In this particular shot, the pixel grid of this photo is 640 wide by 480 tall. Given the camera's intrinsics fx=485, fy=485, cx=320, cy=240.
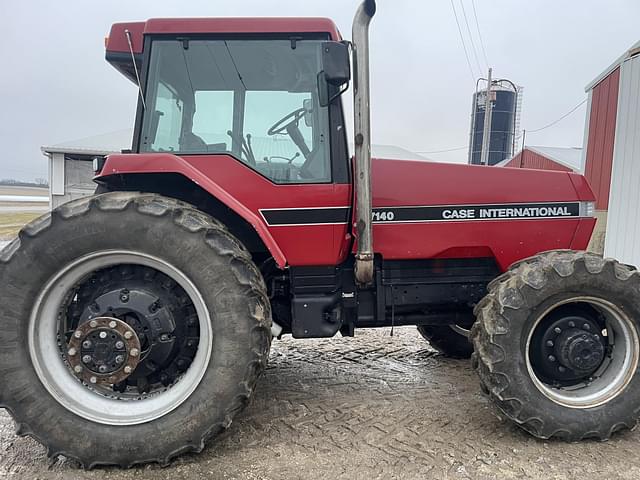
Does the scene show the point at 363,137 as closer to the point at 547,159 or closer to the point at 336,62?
the point at 336,62

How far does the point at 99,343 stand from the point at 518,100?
1960 centimetres

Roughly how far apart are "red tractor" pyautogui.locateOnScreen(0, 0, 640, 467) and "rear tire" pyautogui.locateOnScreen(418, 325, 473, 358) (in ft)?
2.61

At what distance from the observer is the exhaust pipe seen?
2518 millimetres

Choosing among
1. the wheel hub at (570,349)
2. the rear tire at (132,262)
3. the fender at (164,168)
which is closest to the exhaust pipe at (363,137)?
the fender at (164,168)

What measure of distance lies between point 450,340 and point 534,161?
15.0m

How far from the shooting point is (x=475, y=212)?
122 inches

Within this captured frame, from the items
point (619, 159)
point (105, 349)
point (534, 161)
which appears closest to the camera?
point (105, 349)

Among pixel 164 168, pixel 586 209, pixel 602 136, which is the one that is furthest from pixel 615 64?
pixel 164 168

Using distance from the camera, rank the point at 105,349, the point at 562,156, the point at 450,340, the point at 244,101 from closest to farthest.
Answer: the point at 105,349 → the point at 244,101 → the point at 450,340 → the point at 562,156

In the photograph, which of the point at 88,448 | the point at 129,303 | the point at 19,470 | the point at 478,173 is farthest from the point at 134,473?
the point at 478,173

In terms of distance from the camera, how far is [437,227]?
3.08m

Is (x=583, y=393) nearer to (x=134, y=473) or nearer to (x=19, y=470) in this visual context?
(x=134, y=473)

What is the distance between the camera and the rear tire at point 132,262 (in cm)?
232

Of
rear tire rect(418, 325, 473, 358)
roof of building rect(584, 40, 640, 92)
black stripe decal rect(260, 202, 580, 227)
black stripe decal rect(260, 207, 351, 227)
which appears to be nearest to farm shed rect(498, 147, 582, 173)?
roof of building rect(584, 40, 640, 92)
